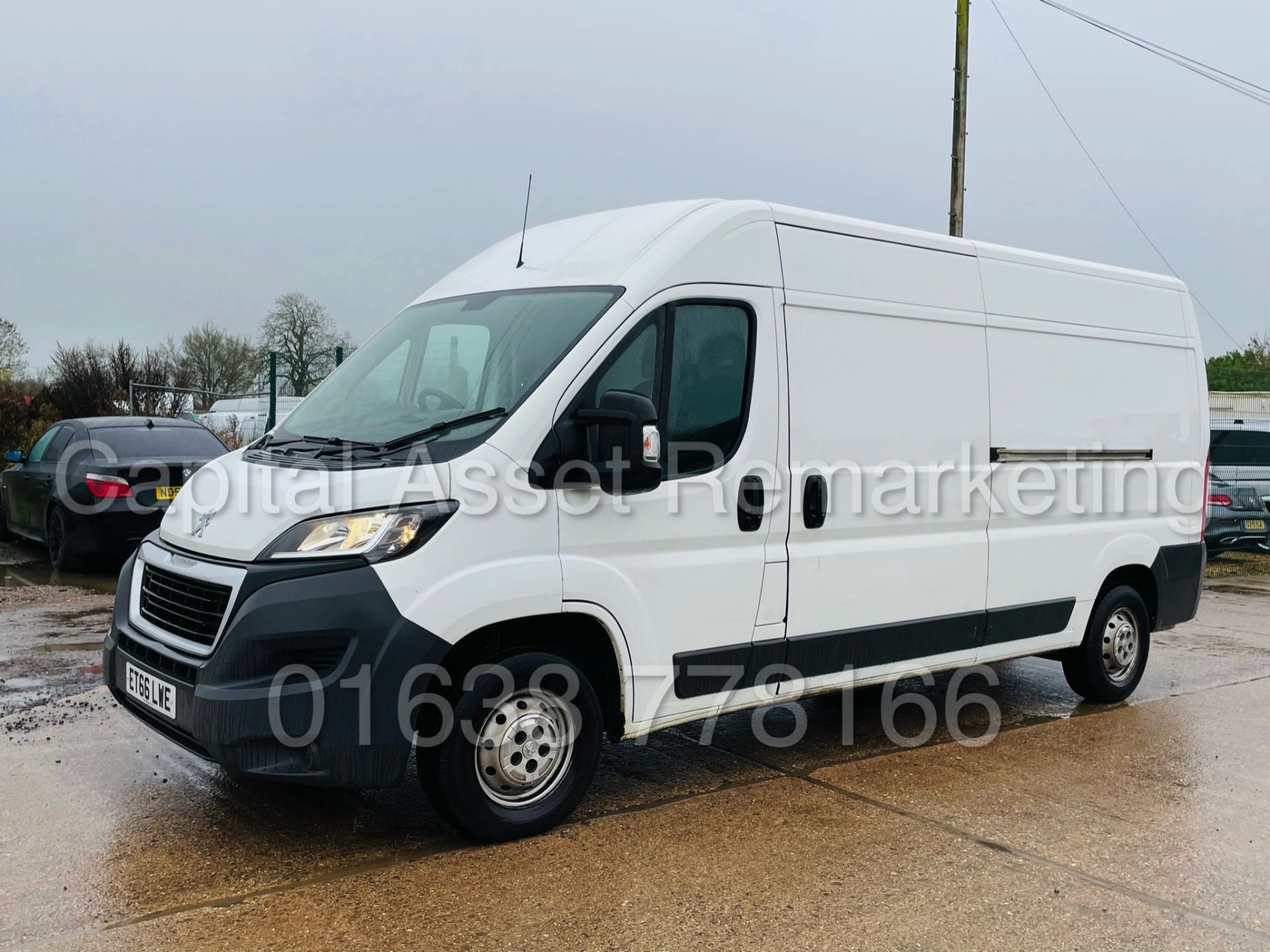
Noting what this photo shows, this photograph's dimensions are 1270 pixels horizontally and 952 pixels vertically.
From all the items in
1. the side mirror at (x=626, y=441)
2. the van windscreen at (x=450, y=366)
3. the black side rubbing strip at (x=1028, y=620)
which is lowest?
the black side rubbing strip at (x=1028, y=620)

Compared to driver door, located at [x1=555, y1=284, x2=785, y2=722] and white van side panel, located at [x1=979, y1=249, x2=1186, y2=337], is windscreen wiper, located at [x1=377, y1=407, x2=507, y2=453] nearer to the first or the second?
driver door, located at [x1=555, y1=284, x2=785, y2=722]

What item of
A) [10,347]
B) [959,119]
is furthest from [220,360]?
[959,119]

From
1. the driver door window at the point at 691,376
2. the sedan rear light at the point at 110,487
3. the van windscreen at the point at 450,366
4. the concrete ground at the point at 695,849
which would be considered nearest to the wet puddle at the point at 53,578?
the sedan rear light at the point at 110,487

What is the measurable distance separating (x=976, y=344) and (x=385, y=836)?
377cm

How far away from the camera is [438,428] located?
453 centimetres

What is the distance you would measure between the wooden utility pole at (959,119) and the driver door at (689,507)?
13.0m

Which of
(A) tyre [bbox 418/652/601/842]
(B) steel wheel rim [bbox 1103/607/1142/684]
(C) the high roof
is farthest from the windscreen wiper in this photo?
(B) steel wheel rim [bbox 1103/607/1142/684]

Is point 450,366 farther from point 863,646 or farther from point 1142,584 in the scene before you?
point 1142,584

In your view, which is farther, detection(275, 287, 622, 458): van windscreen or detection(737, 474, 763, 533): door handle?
detection(737, 474, 763, 533): door handle

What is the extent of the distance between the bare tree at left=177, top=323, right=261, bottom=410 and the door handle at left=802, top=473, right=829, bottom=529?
41.0 meters

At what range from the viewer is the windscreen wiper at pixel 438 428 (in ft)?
14.7

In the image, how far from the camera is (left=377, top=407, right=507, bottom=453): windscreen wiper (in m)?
4.49

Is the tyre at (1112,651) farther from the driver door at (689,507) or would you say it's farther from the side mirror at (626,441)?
the side mirror at (626,441)

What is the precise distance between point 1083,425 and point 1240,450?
10.5 metres
